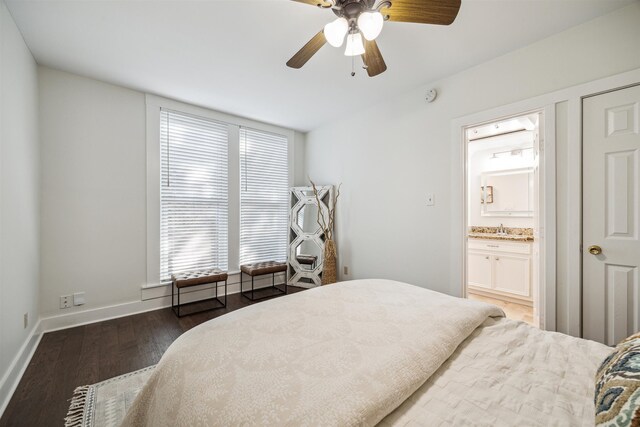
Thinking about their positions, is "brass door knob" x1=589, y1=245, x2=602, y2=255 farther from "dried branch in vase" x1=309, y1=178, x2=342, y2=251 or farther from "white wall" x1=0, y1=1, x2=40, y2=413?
"white wall" x1=0, y1=1, x2=40, y2=413

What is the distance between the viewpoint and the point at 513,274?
11.4ft

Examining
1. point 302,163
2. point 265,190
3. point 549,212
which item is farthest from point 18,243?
point 549,212

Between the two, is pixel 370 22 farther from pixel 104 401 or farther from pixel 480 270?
pixel 480 270

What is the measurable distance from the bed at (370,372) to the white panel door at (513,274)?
8.42ft

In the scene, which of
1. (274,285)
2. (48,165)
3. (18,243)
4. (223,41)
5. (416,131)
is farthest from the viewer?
(274,285)

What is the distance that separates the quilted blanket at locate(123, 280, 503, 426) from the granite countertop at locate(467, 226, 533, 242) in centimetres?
257

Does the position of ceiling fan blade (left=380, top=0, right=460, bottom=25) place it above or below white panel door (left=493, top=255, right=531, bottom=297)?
above

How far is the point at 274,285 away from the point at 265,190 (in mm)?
1496

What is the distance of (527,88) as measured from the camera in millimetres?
2189

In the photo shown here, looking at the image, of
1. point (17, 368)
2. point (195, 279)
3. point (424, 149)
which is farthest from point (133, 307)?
point (424, 149)

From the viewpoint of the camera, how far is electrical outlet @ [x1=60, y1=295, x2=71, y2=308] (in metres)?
2.62

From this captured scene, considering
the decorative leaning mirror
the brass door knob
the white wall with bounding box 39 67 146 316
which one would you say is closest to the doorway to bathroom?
the brass door knob

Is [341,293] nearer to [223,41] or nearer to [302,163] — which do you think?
[223,41]

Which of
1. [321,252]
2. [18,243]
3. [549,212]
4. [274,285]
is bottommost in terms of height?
[274,285]
